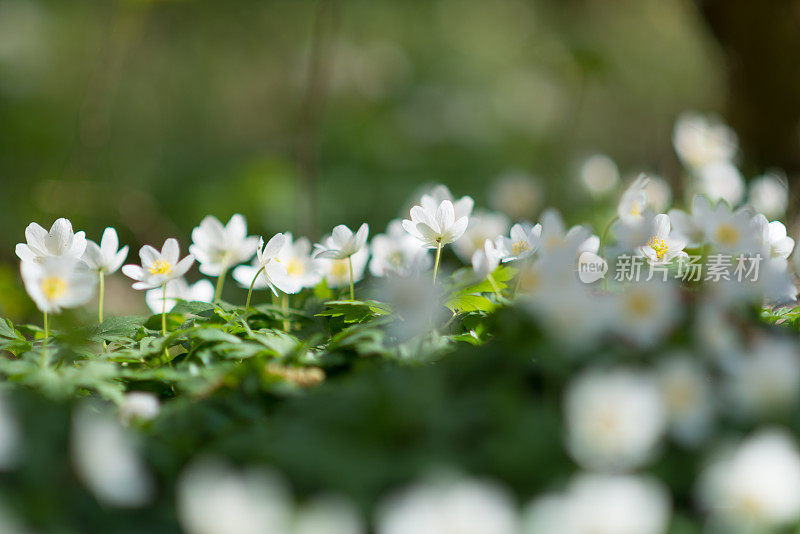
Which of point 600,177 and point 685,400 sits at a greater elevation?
point 600,177

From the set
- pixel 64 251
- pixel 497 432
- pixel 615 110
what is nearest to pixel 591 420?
pixel 497 432

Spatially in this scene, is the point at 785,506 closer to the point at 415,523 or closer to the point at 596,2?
the point at 415,523

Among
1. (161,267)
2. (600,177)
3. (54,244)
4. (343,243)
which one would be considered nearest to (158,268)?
(161,267)

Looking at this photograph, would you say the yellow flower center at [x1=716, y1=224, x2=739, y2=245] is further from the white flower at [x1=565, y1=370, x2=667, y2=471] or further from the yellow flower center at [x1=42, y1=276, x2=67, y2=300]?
the yellow flower center at [x1=42, y1=276, x2=67, y2=300]

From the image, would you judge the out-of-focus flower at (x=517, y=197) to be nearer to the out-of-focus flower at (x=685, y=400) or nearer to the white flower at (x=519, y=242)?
the white flower at (x=519, y=242)

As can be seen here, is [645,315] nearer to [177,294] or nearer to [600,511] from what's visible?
[600,511]

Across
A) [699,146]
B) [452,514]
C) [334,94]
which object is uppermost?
[334,94]

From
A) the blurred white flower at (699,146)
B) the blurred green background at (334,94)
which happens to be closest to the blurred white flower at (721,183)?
the blurred white flower at (699,146)
